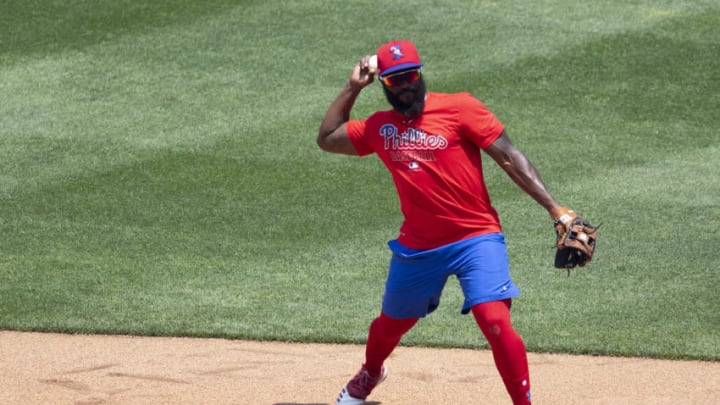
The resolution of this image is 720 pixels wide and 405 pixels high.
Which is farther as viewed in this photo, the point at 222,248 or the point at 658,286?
the point at 222,248

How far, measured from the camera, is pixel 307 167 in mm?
11883

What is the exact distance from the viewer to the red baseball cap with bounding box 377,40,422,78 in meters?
6.11

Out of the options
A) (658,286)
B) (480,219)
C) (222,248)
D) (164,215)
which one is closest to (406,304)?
(480,219)

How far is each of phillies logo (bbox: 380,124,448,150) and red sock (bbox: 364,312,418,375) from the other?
3.20ft

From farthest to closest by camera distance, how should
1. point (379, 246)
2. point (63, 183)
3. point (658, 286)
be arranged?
point (63, 183)
point (379, 246)
point (658, 286)

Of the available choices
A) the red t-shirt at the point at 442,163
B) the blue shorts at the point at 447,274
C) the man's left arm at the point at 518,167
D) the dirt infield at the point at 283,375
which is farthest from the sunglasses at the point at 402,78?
the dirt infield at the point at 283,375

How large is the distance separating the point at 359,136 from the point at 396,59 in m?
0.51

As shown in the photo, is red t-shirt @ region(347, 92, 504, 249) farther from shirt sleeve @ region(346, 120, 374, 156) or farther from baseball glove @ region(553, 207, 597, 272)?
baseball glove @ region(553, 207, 597, 272)

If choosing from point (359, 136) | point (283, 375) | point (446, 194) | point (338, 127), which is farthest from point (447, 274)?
point (283, 375)

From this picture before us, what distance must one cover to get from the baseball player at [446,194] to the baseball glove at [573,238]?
2cm

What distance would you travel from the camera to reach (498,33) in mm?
15102

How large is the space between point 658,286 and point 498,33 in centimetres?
677

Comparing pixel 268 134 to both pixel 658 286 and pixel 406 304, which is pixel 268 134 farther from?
pixel 406 304

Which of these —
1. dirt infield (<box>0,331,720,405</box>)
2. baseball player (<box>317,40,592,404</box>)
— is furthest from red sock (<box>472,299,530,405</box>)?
dirt infield (<box>0,331,720,405</box>)
